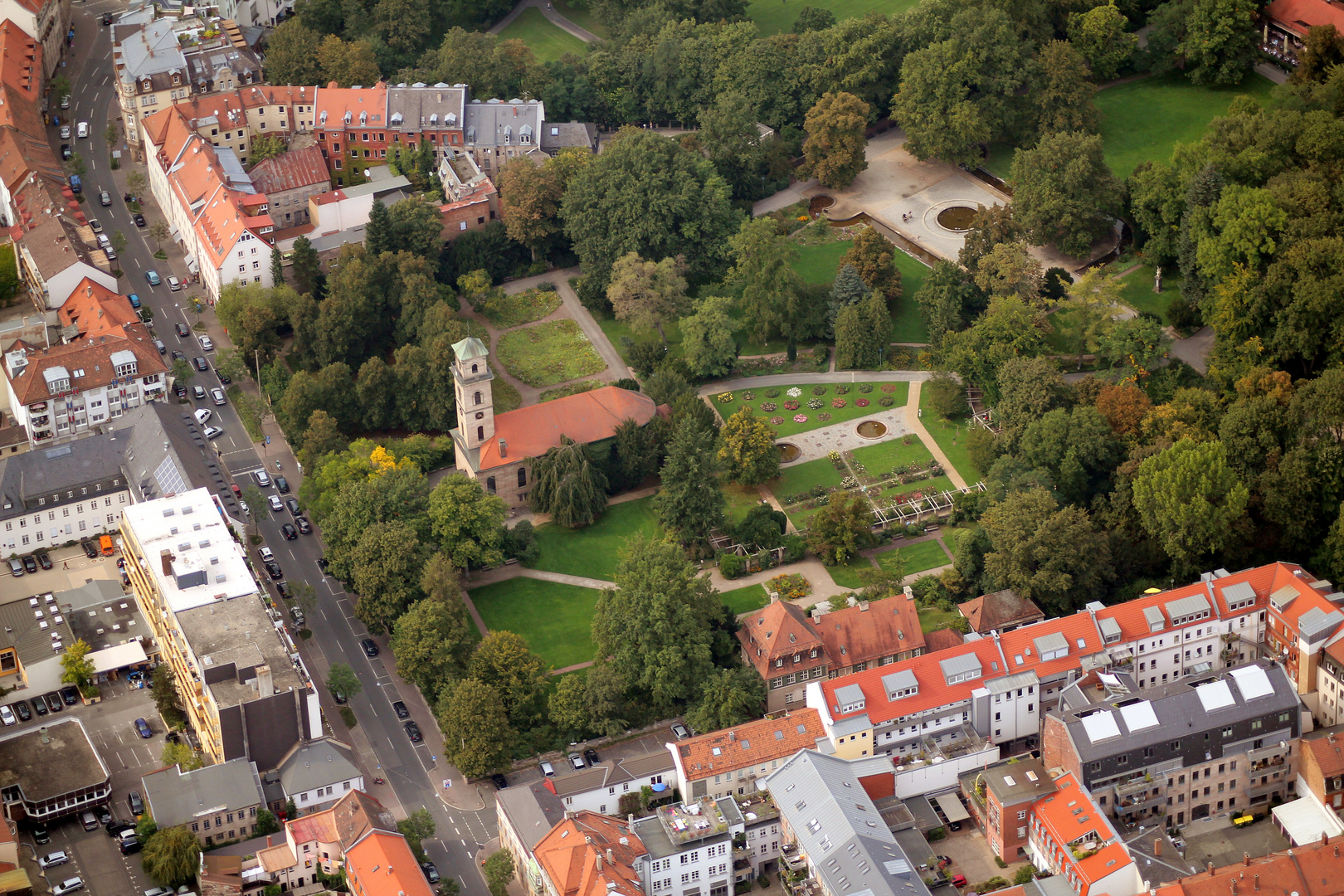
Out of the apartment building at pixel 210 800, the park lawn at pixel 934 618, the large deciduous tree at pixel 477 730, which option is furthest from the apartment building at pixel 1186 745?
the apartment building at pixel 210 800

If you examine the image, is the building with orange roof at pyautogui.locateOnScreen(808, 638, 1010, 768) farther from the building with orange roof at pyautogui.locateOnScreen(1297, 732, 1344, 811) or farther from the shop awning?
the building with orange roof at pyautogui.locateOnScreen(1297, 732, 1344, 811)

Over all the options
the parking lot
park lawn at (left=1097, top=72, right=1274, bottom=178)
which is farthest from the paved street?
park lawn at (left=1097, top=72, right=1274, bottom=178)

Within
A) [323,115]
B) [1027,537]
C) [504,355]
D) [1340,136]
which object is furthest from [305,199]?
[1340,136]

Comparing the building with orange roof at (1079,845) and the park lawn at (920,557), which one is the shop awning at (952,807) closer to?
the building with orange roof at (1079,845)

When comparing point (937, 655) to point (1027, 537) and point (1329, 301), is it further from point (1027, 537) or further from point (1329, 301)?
point (1329, 301)

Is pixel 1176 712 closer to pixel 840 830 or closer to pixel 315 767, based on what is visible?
pixel 840 830

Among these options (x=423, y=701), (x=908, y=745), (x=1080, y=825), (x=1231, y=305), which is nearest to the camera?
(x=1080, y=825)

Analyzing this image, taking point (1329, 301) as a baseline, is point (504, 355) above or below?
below
